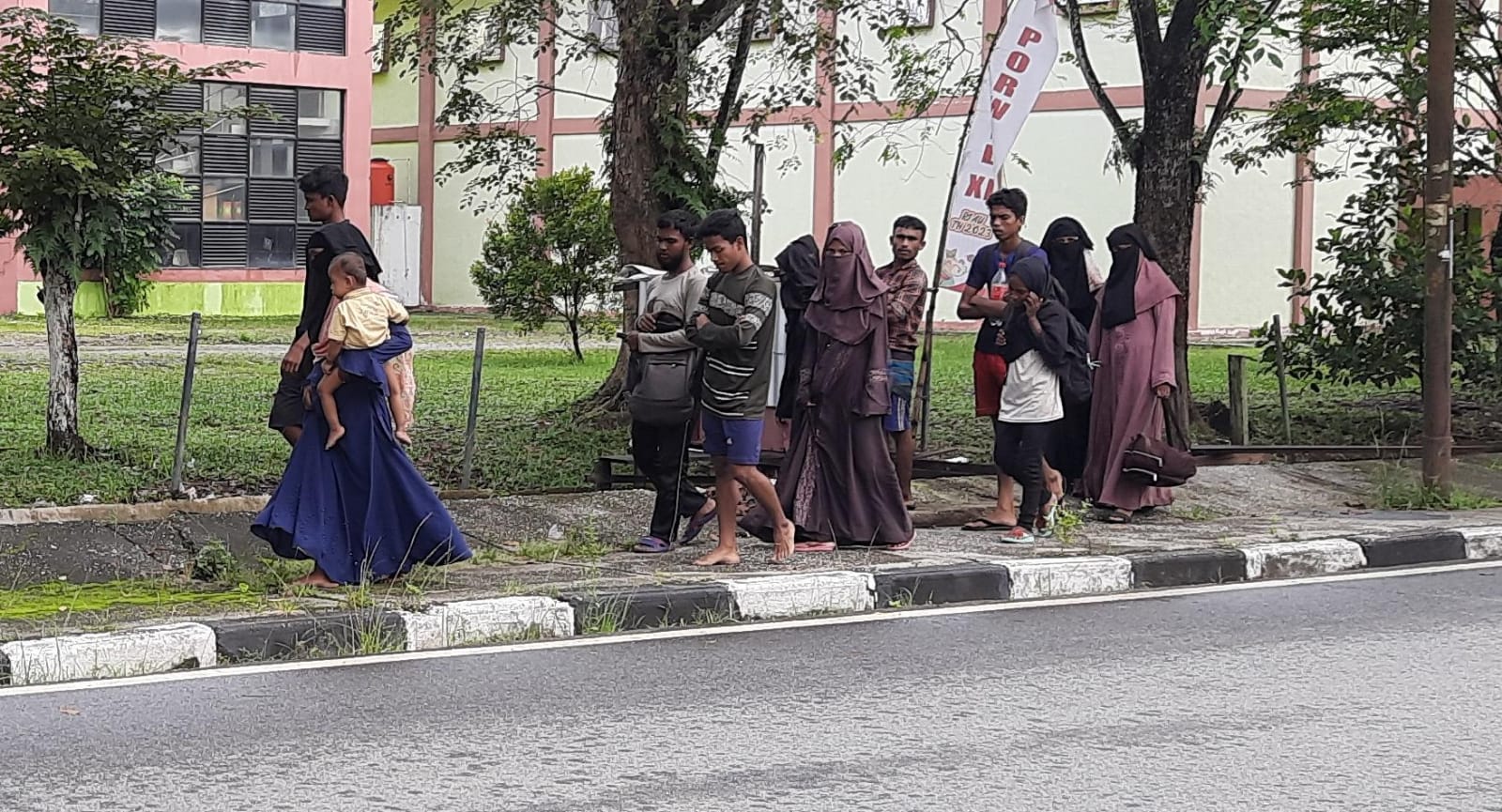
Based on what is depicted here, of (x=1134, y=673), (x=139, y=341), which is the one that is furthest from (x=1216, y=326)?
(x=1134, y=673)

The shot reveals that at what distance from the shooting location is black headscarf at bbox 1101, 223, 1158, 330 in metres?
11.1

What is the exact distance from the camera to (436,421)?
15727 millimetres

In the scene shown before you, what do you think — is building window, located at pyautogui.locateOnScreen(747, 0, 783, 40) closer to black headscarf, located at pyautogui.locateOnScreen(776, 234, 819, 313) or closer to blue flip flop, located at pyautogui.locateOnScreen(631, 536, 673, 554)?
black headscarf, located at pyautogui.locateOnScreen(776, 234, 819, 313)

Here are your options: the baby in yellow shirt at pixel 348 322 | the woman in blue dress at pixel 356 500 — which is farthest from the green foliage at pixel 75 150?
the woman in blue dress at pixel 356 500

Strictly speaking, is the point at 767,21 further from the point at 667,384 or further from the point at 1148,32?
the point at 667,384

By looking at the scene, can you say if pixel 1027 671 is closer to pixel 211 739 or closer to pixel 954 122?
pixel 211 739

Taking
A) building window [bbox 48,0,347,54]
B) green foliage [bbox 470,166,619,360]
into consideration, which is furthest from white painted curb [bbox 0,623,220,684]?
building window [bbox 48,0,347,54]

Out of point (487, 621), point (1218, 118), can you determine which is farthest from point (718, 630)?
point (1218, 118)

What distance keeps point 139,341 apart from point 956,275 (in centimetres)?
1523

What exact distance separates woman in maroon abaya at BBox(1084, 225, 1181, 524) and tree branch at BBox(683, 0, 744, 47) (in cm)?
427

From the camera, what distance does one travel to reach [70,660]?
23.4ft

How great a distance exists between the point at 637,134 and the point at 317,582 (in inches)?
260

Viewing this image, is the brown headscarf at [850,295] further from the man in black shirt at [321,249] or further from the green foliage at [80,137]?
the green foliage at [80,137]

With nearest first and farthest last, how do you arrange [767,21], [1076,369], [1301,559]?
[1301,559] → [1076,369] → [767,21]
